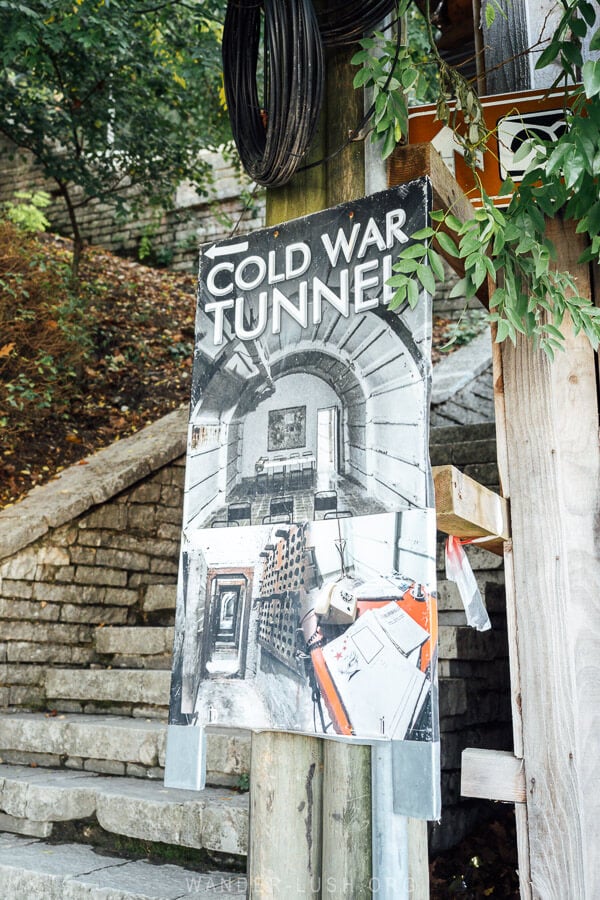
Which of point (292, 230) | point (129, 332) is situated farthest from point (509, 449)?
point (129, 332)

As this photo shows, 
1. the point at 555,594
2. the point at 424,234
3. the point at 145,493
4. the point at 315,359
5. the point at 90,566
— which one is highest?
the point at 145,493

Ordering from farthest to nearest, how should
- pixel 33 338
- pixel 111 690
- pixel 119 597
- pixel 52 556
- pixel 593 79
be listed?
1. pixel 33 338
2. pixel 119 597
3. pixel 52 556
4. pixel 111 690
5. pixel 593 79

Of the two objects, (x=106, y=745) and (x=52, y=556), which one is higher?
(x=52, y=556)

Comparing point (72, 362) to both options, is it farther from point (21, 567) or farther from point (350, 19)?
point (350, 19)

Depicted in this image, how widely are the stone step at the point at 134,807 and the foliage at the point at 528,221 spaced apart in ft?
6.00

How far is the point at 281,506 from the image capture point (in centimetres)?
184

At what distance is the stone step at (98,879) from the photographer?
94.0 inches

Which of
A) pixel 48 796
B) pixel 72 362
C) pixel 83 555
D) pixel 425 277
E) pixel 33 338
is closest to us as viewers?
pixel 425 277

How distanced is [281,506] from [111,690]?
2359mm

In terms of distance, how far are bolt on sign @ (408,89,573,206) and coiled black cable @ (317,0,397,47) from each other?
0.26 m

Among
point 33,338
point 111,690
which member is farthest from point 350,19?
point 33,338

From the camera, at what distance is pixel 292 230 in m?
2.00

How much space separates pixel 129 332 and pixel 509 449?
5.69 meters

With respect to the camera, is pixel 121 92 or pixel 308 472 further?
pixel 121 92
